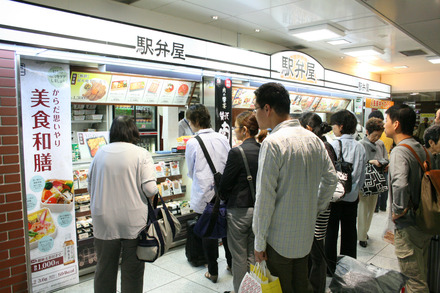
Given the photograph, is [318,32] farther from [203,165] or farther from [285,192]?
[285,192]

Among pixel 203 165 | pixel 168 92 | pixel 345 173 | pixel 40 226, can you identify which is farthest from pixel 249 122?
pixel 40 226

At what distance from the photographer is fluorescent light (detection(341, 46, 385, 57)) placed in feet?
25.5

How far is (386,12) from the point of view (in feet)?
12.5

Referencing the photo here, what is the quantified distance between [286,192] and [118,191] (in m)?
1.33

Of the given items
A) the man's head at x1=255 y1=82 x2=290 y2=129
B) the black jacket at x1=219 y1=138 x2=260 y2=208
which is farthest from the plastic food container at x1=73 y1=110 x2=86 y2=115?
the man's head at x1=255 y1=82 x2=290 y2=129

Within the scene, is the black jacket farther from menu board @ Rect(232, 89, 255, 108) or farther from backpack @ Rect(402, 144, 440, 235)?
menu board @ Rect(232, 89, 255, 108)

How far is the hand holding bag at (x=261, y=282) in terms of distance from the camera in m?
1.99

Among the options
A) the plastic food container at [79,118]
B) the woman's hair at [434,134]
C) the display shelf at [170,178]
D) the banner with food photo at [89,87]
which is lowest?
the display shelf at [170,178]

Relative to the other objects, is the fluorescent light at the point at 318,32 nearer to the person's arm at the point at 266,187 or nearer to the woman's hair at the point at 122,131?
the woman's hair at the point at 122,131

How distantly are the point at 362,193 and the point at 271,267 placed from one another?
289cm

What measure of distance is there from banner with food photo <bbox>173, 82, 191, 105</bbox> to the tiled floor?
88.2 inches

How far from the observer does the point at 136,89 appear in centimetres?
446

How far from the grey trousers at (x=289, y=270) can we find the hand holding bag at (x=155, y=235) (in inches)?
38.0

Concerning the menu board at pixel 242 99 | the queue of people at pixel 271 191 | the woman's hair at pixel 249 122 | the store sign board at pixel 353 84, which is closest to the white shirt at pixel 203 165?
the queue of people at pixel 271 191
